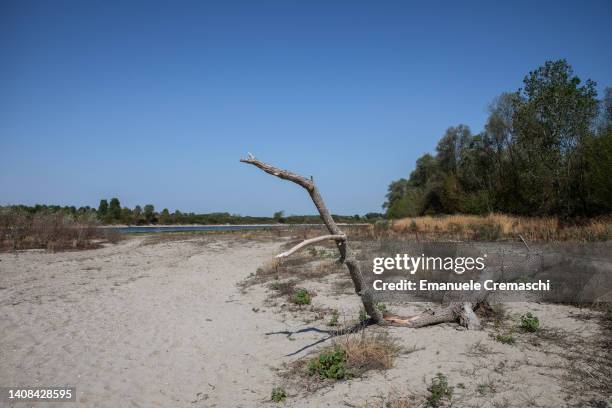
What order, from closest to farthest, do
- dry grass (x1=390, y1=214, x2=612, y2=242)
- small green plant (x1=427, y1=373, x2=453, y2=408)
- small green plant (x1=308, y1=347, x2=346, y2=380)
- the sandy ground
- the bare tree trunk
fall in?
1. small green plant (x1=427, y1=373, x2=453, y2=408)
2. the sandy ground
3. small green plant (x1=308, y1=347, x2=346, y2=380)
4. the bare tree trunk
5. dry grass (x1=390, y1=214, x2=612, y2=242)

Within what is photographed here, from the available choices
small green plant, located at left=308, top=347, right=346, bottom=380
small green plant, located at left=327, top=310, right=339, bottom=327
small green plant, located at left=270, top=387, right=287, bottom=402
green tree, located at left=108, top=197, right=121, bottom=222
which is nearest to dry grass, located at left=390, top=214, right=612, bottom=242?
small green plant, located at left=327, top=310, right=339, bottom=327

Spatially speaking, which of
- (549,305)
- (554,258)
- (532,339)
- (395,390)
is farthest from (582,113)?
(395,390)

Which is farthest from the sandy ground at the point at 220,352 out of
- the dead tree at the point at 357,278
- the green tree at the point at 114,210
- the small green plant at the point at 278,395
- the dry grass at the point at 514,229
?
the green tree at the point at 114,210

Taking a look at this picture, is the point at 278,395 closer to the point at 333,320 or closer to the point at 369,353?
the point at 369,353

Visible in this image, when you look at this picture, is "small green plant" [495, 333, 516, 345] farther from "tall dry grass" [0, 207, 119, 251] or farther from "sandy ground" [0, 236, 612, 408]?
"tall dry grass" [0, 207, 119, 251]

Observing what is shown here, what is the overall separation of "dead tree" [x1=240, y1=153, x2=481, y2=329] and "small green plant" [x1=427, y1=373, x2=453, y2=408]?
1805 millimetres

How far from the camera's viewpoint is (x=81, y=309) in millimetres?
8906

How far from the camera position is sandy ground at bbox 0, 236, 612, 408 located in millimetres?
4242

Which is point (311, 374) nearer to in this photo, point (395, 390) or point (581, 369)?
point (395, 390)

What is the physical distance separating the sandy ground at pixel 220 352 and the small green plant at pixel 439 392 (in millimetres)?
101

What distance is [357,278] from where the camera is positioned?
18.6 feet

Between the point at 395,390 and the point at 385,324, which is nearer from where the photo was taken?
the point at 395,390

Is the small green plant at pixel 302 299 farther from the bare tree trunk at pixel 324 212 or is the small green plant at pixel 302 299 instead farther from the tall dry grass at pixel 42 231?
the tall dry grass at pixel 42 231

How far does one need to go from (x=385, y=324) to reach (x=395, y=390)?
Answer: 215 centimetres
